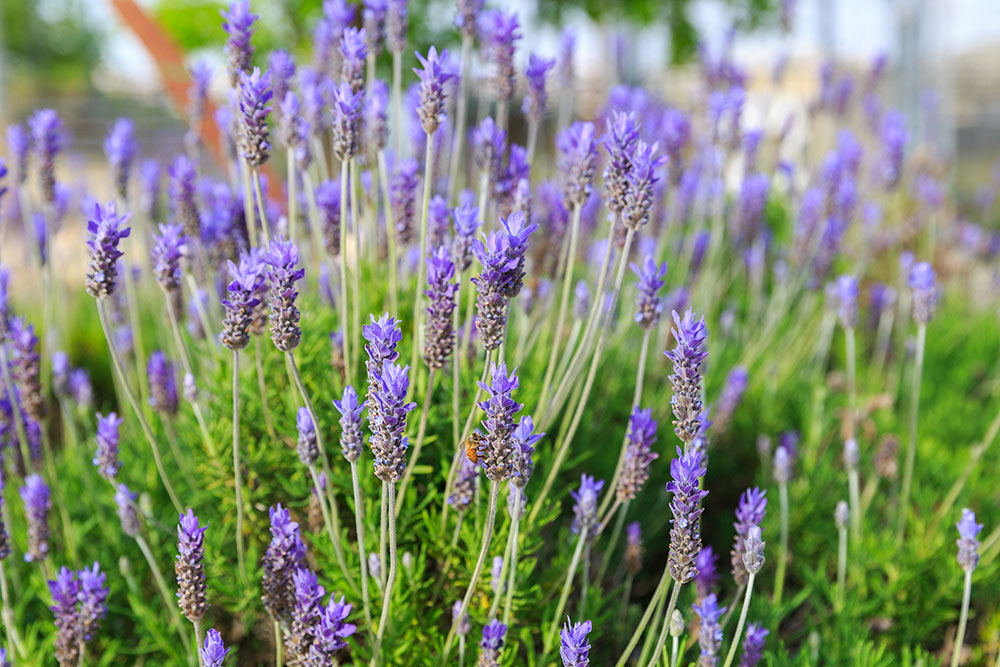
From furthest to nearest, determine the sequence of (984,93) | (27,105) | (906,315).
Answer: (27,105)
(984,93)
(906,315)

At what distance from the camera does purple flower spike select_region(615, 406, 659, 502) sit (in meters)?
1.36

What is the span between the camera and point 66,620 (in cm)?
132

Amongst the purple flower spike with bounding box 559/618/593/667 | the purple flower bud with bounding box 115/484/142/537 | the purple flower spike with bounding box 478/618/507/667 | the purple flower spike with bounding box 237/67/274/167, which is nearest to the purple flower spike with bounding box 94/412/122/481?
the purple flower bud with bounding box 115/484/142/537

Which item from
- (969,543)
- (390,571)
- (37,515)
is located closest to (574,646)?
(390,571)

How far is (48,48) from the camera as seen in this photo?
30.4 metres

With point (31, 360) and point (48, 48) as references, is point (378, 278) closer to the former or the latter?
point (31, 360)

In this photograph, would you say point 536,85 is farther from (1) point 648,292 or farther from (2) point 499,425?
(2) point 499,425

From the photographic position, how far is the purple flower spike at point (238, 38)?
5.01ft

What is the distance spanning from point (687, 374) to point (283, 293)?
0.61 metres

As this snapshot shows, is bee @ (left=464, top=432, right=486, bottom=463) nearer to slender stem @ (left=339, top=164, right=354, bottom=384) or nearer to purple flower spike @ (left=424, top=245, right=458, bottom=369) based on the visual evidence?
purple flower spike @ (left=424, top=245, right=458, bottom=369)

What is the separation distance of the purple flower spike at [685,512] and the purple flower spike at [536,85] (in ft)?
3.27

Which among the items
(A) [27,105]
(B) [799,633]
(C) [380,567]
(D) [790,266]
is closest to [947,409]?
(D) [790,266]

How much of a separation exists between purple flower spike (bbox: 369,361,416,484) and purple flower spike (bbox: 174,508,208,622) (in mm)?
307

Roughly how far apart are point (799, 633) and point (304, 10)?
6.16 metres
